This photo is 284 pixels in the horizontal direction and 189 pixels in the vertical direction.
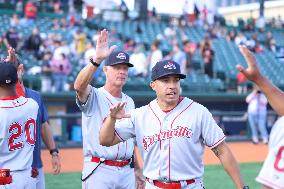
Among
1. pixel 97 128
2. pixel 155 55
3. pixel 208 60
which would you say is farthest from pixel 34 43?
pixel 97 128

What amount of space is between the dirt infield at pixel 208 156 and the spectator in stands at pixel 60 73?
1.83 meters

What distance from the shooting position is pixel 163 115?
458 centimetres

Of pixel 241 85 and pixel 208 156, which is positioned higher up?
pixel 241 85

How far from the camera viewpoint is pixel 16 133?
4500 millimetres

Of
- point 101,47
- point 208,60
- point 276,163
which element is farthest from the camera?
point 208,60

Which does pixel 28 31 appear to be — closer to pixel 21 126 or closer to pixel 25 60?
pixel 25 60

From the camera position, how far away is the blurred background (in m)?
15.2

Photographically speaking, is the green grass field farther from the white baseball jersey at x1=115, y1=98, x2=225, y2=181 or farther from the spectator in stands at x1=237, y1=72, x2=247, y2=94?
the spectator in stands at x1=237, y1=72, x2=247, y2=94

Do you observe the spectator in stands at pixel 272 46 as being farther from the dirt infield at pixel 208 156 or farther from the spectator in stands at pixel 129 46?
the dirt infield at pixel 208 156

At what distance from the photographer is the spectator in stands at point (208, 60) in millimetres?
19297

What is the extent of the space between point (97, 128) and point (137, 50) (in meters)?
12.1

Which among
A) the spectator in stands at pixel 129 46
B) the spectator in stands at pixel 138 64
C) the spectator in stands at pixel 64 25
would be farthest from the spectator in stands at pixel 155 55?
the spectator in stands at pixel 64 25

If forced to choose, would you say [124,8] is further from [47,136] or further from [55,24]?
[47,136]

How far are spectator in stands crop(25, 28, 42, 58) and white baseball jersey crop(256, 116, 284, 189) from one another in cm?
1395
